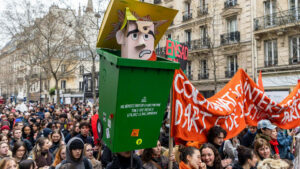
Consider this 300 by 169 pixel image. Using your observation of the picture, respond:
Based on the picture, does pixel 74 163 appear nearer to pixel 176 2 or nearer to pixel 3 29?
pixel 3 29

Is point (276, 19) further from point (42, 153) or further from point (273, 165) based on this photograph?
point (42, 153)

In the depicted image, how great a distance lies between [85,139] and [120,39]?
374 cm

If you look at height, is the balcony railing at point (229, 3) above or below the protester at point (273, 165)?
above

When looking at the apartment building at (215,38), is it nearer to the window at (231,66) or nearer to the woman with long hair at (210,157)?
the window at (231,66)

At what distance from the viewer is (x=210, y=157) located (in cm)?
372

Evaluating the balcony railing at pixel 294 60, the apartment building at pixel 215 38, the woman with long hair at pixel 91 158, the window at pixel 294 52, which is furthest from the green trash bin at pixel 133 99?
the balcony railing at pixel 294 60

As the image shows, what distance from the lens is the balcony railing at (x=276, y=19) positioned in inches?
660

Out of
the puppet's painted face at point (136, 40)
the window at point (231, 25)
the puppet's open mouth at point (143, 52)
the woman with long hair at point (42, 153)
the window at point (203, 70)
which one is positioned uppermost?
the window at point (231, 25)

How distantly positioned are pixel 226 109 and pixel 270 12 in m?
17.0

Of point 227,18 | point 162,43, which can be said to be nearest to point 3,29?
point 162,43

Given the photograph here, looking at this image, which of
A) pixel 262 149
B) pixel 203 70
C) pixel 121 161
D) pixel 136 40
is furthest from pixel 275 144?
pixel 203 70

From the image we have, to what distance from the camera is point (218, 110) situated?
425 cm

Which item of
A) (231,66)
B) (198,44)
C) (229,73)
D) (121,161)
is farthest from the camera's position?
(198,44)

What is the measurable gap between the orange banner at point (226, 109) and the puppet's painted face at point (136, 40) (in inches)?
43.0
